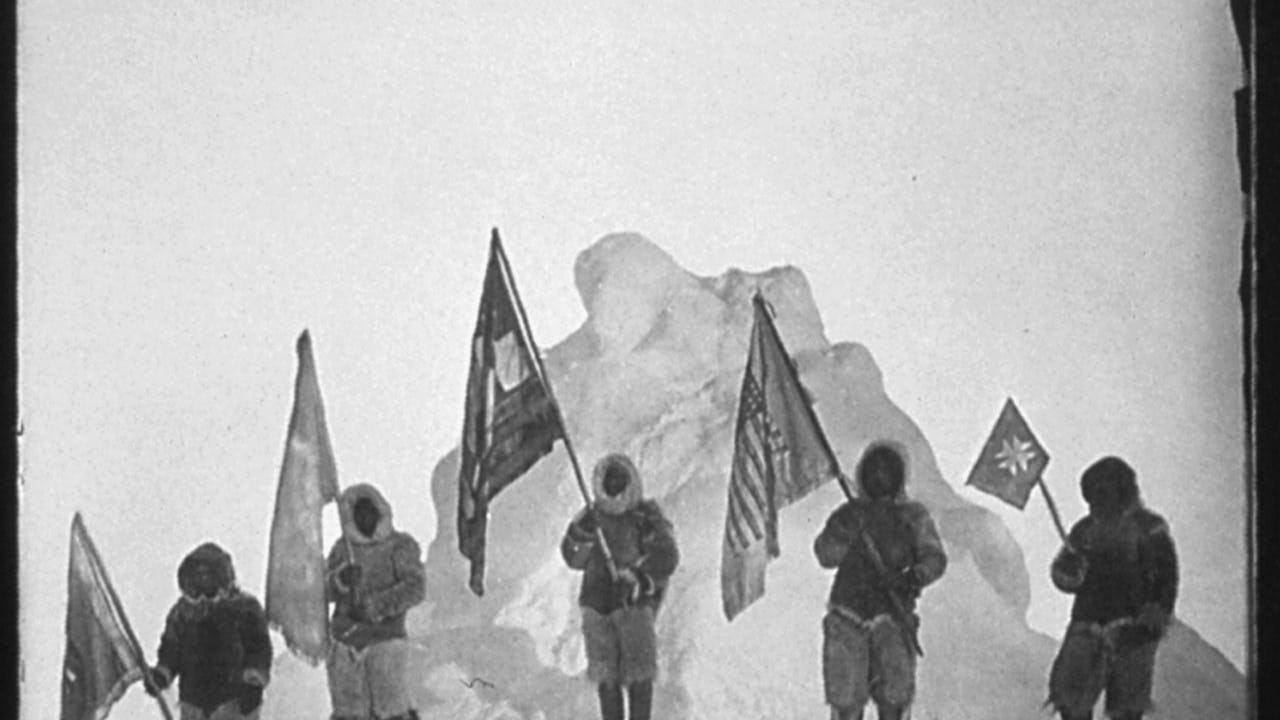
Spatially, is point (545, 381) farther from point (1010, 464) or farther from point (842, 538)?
point (1010, 464)

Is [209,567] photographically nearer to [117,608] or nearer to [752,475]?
[117,608]

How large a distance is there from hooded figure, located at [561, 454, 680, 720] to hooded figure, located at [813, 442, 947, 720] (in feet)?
0.74

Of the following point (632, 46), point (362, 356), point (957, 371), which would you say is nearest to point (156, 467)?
point (362, 356)

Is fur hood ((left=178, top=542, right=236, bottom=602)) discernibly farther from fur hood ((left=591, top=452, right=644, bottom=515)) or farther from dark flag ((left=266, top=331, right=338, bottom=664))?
fur hood ((left=591, top=452, right=644, bottom=515))

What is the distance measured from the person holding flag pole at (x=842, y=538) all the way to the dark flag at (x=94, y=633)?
2.53ft

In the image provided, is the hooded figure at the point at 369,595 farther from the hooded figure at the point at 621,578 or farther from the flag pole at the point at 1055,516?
the flag pole at the point at 1055,516

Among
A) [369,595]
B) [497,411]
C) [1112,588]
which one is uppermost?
[497,411]

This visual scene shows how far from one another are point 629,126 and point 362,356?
45 centimetres

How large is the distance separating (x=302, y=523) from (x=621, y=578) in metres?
0.41

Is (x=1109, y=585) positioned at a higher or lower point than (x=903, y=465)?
lower

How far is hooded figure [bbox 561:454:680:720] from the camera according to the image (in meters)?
2.44

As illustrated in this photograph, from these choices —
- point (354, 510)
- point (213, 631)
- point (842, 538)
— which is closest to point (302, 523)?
point (354, 510)

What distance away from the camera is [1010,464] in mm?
2434

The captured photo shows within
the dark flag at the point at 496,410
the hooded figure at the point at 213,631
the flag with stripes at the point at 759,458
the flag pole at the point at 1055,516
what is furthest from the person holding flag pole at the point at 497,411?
the flag pole at the point at 1055,516
